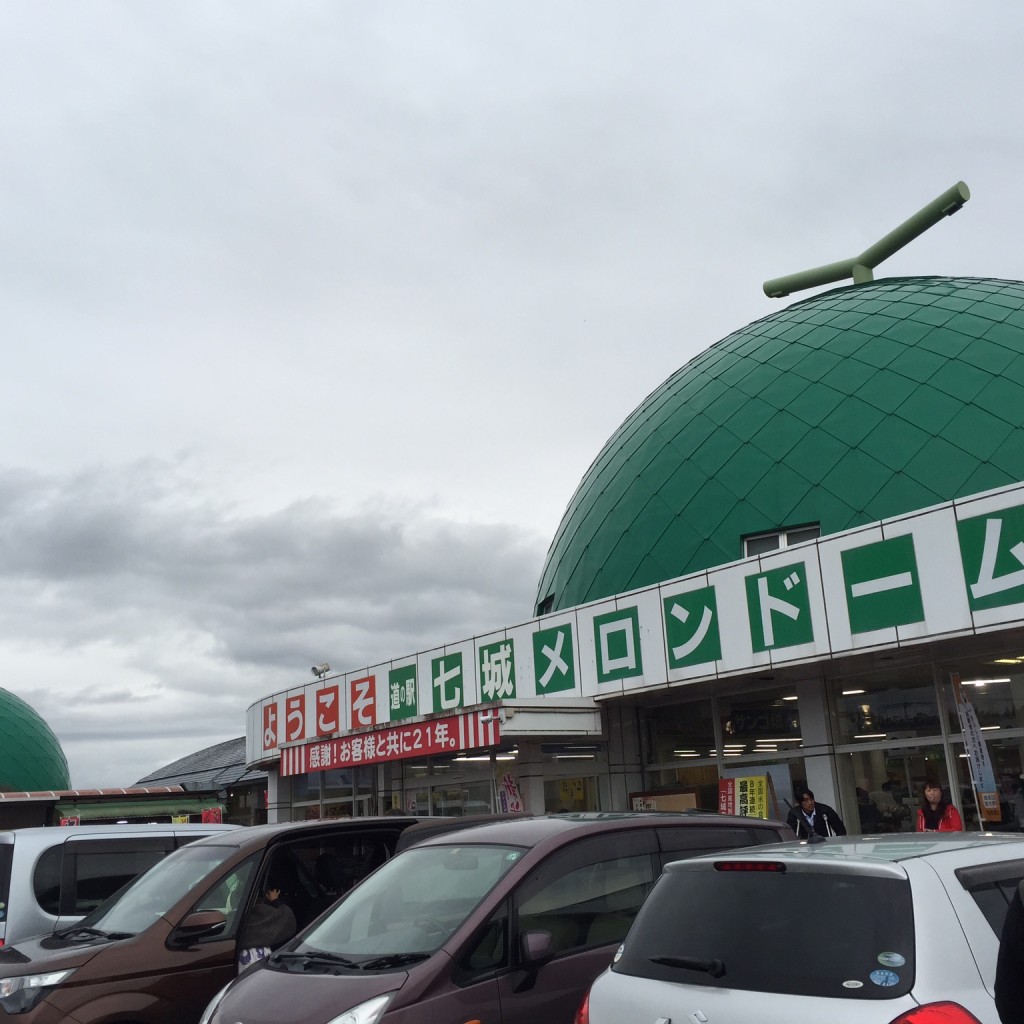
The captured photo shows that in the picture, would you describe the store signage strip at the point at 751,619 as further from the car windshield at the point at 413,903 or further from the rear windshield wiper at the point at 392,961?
the rear windshield wiper at the point at 392,961

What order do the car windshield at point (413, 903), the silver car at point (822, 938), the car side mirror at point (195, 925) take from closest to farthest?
the silver car at point (822, 938) → the car windshield at point (413, 903) → the car side mirror at point (195, 925)

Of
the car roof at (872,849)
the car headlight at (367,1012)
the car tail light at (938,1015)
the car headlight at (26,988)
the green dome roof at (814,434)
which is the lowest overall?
the car headlight at (26,988)

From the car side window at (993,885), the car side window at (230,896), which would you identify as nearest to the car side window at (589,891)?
the car side window at (993,885)

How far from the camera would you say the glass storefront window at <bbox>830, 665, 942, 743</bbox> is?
13.8 metres

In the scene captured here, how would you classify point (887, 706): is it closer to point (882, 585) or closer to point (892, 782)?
point (892, 782)

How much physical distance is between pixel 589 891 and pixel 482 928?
0.81 m

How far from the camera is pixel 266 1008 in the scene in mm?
4863

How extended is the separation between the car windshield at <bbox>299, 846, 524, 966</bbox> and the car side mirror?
129cm

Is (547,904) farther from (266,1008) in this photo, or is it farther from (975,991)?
(975,991)

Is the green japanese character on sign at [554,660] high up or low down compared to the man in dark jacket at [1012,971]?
up

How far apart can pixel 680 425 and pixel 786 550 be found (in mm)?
8332

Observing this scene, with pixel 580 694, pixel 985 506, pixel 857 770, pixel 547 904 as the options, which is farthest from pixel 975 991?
pixel 580 694

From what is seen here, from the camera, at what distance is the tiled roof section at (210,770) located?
3338 centimetres

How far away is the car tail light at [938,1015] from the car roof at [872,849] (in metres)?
0.54
